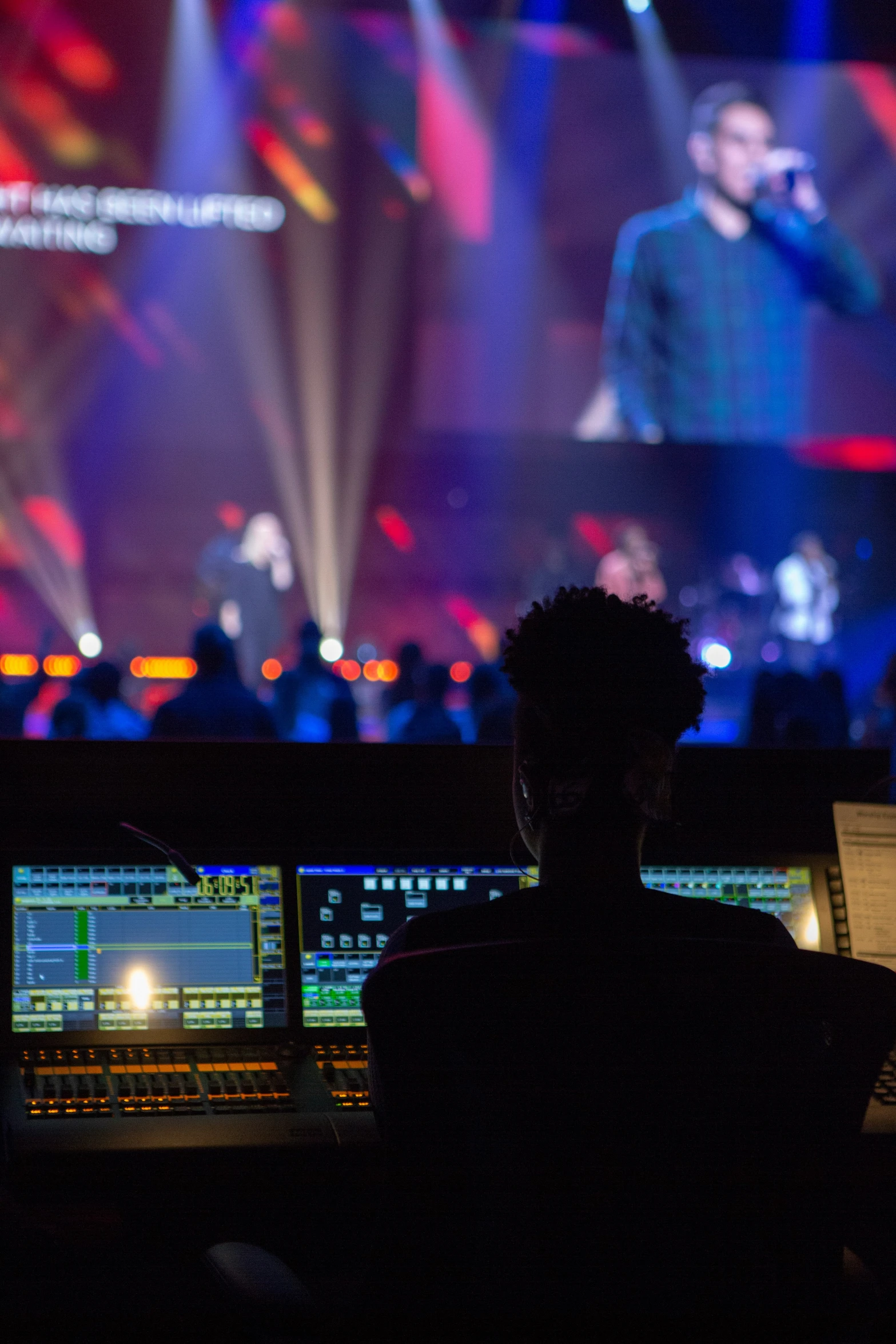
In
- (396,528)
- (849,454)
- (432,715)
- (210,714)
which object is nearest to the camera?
(210,714)

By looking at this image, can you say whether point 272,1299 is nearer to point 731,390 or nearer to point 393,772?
point 393,772

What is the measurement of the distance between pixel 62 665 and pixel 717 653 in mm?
4021

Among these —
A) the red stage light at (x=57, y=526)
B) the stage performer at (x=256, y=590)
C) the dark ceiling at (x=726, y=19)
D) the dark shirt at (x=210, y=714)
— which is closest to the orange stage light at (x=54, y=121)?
the dark ceiling at (x=726, y=19)

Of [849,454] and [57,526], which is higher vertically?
[849,454]

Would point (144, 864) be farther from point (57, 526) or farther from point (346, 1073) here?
point (57, 526)

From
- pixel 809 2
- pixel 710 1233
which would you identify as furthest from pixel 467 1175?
pixel 809 2

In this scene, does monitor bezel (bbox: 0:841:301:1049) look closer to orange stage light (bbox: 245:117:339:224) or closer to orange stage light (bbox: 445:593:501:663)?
orange stage light (bbox: 245:117:339:224)

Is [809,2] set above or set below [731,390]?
above

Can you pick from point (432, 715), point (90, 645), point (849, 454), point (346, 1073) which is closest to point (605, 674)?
point (346, 1073)

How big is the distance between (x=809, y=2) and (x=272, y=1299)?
7655 millimetres

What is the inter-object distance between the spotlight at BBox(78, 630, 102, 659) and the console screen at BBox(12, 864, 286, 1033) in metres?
6.53

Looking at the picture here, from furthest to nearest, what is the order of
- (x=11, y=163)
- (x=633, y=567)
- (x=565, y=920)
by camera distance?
1. (x=633, y=567)
2. (x=11, y=163)
3. (x=565, y=920)

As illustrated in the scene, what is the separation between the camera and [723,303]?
24.6 feet

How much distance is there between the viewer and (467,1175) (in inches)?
39.8
